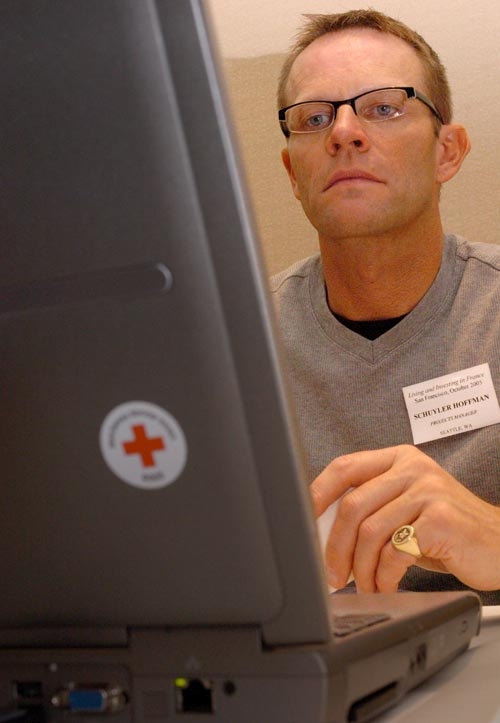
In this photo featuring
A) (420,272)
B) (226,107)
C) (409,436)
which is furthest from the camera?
(420,272)

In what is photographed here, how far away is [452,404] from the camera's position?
58.4 inches

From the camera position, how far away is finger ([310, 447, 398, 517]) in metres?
1.06

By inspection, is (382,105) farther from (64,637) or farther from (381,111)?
(64,637)

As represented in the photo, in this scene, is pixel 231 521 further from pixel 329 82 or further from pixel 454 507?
→ pixel 329 82

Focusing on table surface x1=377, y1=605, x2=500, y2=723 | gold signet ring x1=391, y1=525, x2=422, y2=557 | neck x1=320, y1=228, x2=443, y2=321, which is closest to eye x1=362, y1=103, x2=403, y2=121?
neck x1=320, y1=228, x2=443, y2=321

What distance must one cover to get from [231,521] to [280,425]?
59mm

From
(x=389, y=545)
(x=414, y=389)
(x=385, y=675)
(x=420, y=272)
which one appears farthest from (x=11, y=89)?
(x=420, y=272)

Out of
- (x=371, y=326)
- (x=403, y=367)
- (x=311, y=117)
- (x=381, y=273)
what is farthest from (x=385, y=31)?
(x=403, y=367)

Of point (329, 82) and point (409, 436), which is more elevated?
point (329, 82)

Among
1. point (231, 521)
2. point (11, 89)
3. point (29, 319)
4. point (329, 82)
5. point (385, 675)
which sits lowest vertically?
point (385, 675)

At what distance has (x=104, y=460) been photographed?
504 mm

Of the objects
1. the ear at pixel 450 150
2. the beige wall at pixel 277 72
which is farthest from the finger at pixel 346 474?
the beige wall at pixel 277 72

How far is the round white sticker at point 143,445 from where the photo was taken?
1.59 ft

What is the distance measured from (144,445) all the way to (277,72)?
1985mm
